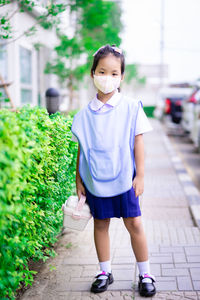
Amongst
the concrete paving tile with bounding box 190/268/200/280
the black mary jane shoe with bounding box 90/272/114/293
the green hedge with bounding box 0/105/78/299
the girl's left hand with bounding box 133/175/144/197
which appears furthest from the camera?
the concrete paving tile with bounding box 190/268/200/280

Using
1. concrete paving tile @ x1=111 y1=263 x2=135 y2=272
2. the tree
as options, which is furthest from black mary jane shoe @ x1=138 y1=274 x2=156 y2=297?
the tree

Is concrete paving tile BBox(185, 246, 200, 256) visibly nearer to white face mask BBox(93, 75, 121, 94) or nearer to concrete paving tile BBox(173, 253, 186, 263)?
concrete paving tile BBox(173, 253, 186, 263)

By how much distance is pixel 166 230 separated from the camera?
4.62 metres

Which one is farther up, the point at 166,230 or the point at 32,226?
the point at 32,226

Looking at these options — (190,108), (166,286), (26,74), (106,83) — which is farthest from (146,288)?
(190,108)

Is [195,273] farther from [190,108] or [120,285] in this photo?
[190,108]

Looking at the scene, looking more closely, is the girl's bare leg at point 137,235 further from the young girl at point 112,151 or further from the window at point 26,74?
the window at point 26,74

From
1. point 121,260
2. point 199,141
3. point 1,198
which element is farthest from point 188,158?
point 1,198

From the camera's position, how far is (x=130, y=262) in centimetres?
363

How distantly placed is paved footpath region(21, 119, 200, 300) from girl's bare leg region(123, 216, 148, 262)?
287 mm

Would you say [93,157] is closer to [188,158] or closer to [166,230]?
[166,230]

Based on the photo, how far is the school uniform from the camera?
2.81 m

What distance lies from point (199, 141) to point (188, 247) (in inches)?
225

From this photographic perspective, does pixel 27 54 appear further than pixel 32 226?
Yes
